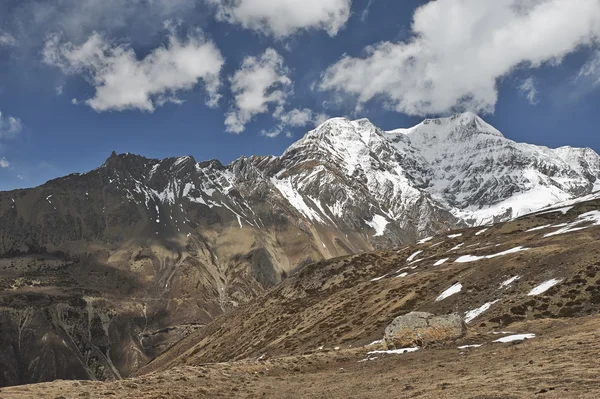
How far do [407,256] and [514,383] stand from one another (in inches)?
4968

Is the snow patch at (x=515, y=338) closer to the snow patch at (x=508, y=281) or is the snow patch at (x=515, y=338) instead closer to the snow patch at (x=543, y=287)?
the snow patch at (x=543, y=287)

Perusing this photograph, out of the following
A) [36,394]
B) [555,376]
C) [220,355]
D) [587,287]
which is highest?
[36,394]

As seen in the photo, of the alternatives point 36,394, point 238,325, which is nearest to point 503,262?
point 36,394

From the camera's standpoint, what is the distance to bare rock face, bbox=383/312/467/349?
42.9m

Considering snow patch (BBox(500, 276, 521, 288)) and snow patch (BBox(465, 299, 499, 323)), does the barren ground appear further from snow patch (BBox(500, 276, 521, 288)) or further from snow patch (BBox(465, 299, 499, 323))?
snow patch (BBox(500, 276, 521, 288))

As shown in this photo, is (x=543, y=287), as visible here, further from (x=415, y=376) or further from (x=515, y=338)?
(x=415, y=376)

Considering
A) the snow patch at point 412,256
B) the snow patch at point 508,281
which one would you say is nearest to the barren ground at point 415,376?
the snow patch at point 508,281

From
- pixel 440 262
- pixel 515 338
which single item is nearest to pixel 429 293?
pixel 440 262

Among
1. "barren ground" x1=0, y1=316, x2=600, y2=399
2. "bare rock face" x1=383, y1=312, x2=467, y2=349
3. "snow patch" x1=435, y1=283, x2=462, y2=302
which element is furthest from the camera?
"snow patch" x1=435, y1=283, x2=462, y2=302

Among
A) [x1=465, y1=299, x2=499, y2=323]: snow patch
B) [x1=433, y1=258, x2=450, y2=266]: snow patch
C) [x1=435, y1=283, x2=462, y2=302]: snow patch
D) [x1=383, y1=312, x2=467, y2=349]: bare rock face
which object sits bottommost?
[x1=465, y1=299, x2=499, y2=323]: snow patch

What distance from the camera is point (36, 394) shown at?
1003 inches

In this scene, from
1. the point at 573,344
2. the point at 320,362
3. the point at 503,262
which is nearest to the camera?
the point at 573,344

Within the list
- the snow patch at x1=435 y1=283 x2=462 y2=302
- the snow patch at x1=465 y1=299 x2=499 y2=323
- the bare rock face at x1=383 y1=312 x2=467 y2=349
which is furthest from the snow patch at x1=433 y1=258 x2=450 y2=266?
the bare rock face at x1=383 y1=312 x2=467 y2=349

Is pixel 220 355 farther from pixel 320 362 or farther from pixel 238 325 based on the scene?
pixel 320 362
